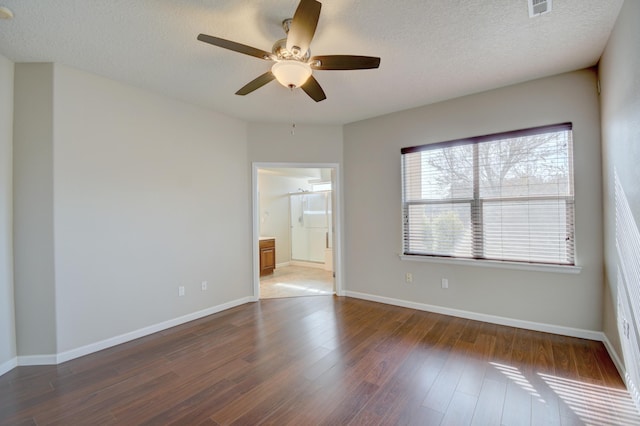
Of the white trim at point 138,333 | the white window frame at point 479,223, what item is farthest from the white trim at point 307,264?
the white window frame at point 479,223

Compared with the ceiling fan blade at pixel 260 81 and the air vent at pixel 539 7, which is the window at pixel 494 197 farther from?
the ceiling fan blade at pixel 260 81

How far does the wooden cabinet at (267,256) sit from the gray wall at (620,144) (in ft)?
16.6

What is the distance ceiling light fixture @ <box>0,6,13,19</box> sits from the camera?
1.89 metres

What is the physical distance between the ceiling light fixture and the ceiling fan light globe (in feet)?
5.87

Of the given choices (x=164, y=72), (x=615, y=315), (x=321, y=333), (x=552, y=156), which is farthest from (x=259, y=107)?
(x=615, y=315)

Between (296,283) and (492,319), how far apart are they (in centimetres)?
321

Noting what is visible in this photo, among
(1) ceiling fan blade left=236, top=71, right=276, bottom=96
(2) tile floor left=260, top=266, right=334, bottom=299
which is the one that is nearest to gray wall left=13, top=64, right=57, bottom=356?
(1) ceiling fan blade left=236, top=71, right=276, bottom=96

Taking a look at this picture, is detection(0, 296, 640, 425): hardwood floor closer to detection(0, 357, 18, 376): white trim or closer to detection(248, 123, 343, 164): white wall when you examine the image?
detection(0, 357, 18, 376): white trim

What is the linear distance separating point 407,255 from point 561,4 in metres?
2.84

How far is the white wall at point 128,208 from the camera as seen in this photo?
8.48 ft

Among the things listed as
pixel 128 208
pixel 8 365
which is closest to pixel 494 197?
pixel 128 208

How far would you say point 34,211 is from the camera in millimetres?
2525

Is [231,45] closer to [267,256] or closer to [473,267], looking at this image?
[473,267]

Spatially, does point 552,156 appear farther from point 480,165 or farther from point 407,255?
point 407,255
